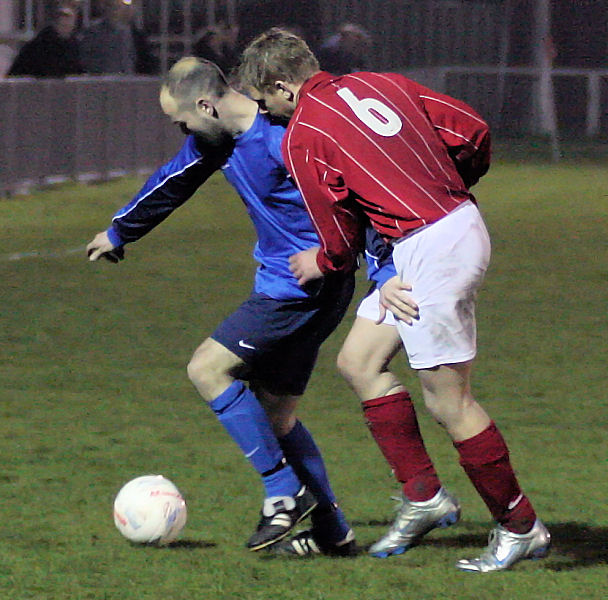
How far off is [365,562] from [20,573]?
43.2 inches

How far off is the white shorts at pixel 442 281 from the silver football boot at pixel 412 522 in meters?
0.62

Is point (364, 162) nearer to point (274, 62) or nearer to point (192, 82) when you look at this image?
point (274, 62)

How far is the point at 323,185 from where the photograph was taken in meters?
4.34

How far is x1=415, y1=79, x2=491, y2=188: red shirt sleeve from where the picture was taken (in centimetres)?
448

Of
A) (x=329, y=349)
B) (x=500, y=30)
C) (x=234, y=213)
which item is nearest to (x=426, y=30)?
(x=500, y=30)

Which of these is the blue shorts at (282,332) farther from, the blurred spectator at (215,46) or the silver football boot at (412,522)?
the blurred spectator at (215,46)

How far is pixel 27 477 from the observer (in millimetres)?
5918

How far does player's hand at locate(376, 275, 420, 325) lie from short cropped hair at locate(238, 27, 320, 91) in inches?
26.4

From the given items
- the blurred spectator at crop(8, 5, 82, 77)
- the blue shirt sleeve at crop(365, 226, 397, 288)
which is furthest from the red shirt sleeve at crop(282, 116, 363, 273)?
the blurred spectator at crop(8, 5, 82, 77)

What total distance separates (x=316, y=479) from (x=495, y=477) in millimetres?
700

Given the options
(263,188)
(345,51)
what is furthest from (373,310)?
(345,51)

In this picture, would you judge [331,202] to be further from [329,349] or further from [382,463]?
[329,349]

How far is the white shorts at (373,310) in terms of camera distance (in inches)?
190

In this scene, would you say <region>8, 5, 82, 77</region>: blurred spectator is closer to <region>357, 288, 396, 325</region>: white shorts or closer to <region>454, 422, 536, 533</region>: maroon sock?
<region>357, 288, 396, 325</region>: white shorts
